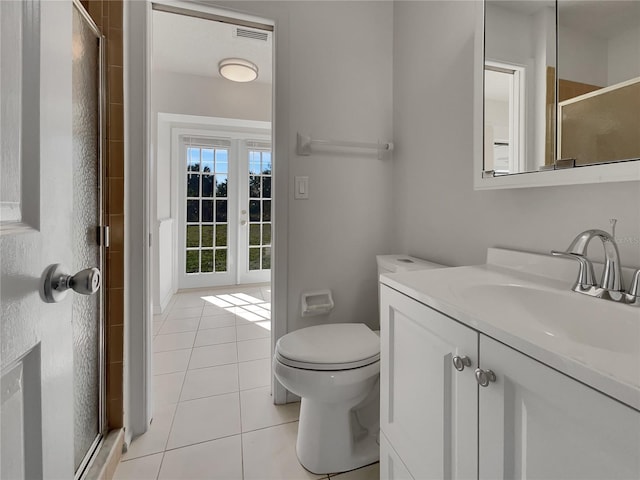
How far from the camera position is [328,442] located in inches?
46.1

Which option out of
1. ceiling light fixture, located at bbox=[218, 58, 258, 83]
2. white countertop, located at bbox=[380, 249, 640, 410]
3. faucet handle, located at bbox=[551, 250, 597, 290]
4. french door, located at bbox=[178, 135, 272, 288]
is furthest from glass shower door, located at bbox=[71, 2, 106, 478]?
french door, located at bbox=[178, 135, 272, 288]

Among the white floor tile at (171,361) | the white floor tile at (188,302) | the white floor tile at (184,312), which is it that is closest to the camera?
the white floor tile at (171,361)

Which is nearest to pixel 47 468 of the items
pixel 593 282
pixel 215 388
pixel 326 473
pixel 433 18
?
pixel 326 473

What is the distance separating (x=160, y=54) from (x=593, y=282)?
3.25 metres

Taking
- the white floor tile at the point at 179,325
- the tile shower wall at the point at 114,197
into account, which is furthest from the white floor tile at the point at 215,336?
the tile shower wall at the point at 114,197

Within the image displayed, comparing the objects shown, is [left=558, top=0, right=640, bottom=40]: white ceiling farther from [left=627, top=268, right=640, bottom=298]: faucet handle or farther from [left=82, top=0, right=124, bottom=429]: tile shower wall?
[left=82, top=0, right=124, bottom=429]: tile shower wall

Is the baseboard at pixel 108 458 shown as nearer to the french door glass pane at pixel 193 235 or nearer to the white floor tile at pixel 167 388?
the white floor tile at pixel 167 388

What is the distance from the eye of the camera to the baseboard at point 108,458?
1.06 meters

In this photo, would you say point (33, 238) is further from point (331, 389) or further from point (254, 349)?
point (254, 349)

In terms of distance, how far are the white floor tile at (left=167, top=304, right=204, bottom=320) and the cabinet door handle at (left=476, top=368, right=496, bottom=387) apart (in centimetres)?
276

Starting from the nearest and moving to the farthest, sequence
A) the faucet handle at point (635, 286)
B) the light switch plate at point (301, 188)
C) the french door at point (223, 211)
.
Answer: the faucet handle at point (635, 286)
the light switch plate at point (301, 188)
the french door at point (223, 211)

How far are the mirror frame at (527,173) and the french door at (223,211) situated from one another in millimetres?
3200

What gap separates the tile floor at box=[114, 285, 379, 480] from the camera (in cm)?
118

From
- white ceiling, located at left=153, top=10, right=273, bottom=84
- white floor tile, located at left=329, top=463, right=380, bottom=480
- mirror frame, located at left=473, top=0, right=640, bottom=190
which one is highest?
white ceiling, located at left=153, top=10, right=273, bottom=84
